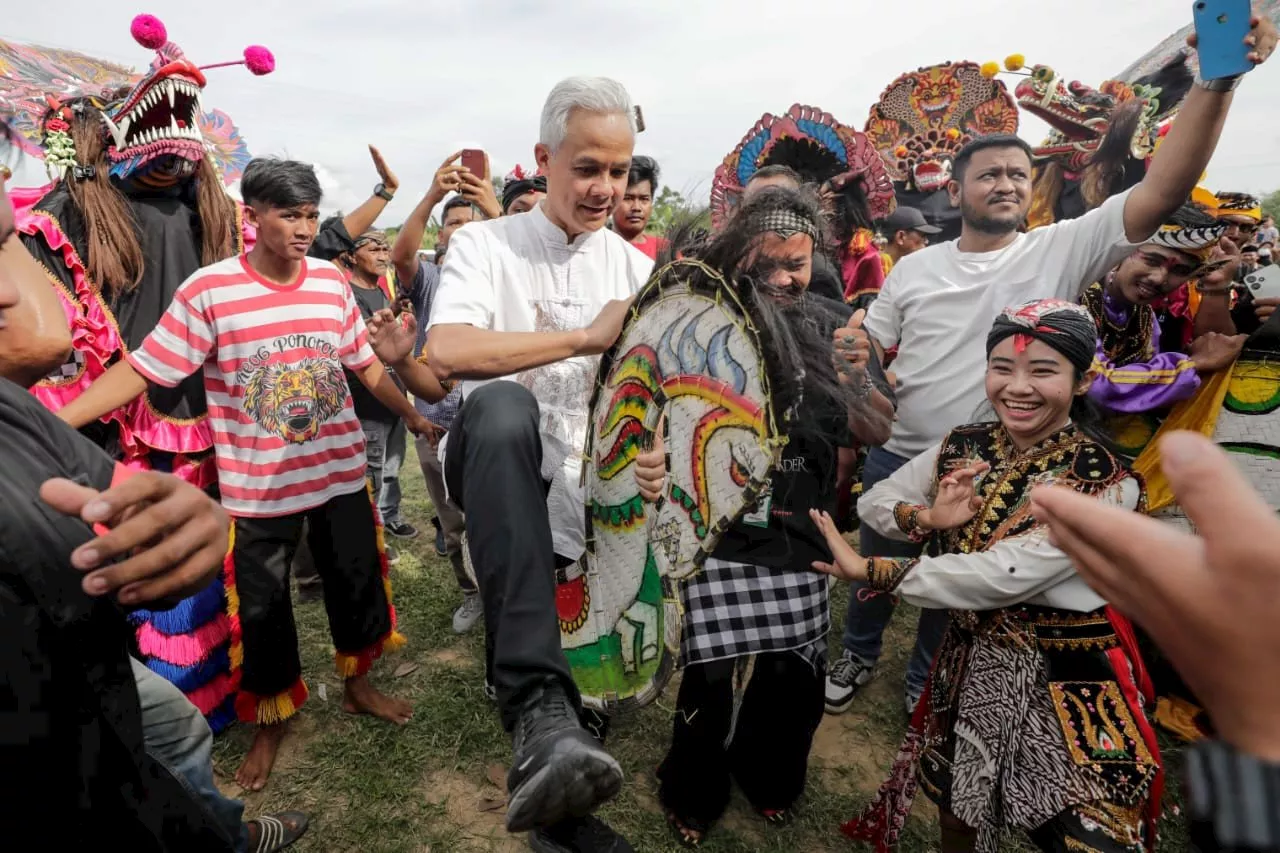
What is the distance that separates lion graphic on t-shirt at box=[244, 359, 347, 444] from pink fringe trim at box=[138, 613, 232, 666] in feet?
2.83

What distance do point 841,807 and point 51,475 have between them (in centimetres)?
267

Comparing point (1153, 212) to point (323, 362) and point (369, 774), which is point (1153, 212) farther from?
point (369, 774)

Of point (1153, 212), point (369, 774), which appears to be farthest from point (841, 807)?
point (1153, 212)

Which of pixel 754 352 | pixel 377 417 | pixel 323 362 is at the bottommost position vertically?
pixel 377 417

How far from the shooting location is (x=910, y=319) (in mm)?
2660

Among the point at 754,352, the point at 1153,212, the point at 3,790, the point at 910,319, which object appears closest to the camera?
the point at 3,790

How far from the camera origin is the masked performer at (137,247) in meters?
2.33

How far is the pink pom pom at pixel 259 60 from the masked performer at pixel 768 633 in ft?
8.83

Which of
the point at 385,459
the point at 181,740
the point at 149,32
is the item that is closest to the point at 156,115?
the point at 149,32

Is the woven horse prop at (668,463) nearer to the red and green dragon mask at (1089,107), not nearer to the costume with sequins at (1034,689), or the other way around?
the costume with sequins at (1034,689)

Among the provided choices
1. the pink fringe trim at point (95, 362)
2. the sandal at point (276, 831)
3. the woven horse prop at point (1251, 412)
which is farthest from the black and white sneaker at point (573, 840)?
the woven horse prop at point (1251, 412)

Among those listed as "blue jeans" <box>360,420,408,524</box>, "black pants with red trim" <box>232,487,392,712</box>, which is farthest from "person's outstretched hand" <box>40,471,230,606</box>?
"blue jeans" <box>360,420,408,524</box>

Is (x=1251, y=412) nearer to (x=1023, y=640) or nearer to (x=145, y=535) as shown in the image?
(x=1023, y=640)

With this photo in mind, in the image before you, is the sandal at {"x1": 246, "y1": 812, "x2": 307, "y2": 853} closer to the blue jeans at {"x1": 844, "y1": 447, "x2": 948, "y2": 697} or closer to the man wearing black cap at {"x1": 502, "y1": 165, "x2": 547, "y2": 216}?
the blue jeans at {"x1": 844, "y1": 447, "x2": 948, "y2": 697}
